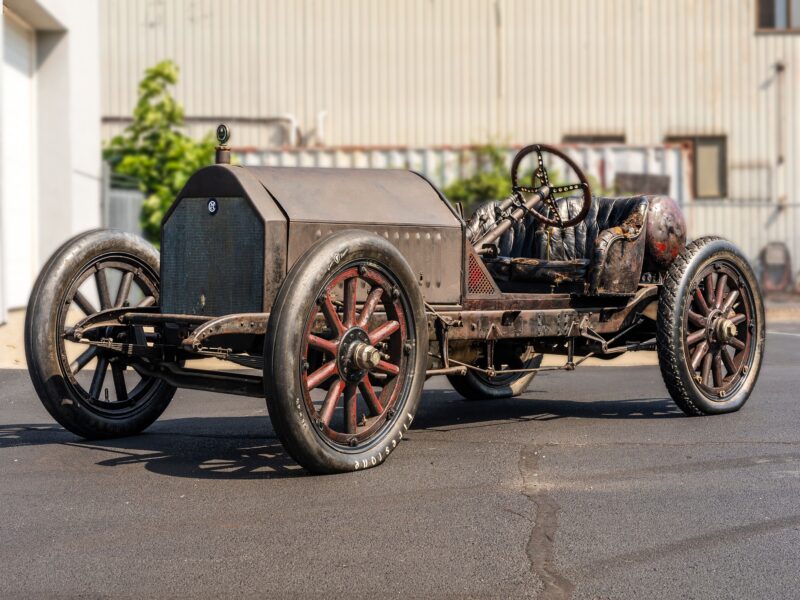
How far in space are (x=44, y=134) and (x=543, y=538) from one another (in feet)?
40.4

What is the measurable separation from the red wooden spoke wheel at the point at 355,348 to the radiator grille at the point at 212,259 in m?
0.44

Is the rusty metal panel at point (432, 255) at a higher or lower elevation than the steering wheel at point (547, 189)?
lower

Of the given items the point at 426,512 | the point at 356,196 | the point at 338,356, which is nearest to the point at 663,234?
the point at 356,196

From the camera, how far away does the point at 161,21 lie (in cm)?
2259

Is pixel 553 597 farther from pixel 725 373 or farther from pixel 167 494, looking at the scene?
pixel 725 373

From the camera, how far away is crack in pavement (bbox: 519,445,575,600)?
3.90 meters

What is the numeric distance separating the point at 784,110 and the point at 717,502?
64.2 ft

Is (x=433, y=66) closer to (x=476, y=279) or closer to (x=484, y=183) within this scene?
(x=484, y=183)

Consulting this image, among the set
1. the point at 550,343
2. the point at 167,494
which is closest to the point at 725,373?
the point at 550,343

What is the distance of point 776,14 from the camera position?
→ 76.7 feet

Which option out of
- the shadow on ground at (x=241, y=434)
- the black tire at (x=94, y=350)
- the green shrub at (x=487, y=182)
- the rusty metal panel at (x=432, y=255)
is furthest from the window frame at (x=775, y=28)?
the black tire at (x=94, y=350)

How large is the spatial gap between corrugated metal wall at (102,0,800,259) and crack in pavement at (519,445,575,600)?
17.2 m

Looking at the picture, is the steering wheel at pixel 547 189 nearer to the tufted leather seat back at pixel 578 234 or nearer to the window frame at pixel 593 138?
the tufted leather seat back at pixel 578 234

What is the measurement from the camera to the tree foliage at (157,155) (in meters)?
17.5
